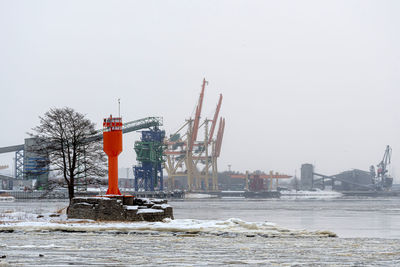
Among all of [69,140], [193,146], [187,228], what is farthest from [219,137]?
[187,228]

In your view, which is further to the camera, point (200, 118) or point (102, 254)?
point (200, 118)

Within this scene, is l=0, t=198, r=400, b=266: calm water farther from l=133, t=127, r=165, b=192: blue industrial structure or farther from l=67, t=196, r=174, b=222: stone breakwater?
l=133, t=127, r=165, b=192: blue industrial structure

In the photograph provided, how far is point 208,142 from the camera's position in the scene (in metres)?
141

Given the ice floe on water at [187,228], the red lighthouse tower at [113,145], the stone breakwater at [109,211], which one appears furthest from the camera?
the red lighthouse tower at [113,145]

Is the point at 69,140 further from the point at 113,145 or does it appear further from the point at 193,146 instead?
the point at 193,146

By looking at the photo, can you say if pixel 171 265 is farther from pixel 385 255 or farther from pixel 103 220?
pixel 103 220

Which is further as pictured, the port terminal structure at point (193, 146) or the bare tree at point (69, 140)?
the port terminal structure at point (193, 146)

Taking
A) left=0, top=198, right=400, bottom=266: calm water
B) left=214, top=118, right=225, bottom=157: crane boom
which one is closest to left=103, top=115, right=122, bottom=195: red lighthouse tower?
left=0, top=198, right=400, bottom=266: calm water

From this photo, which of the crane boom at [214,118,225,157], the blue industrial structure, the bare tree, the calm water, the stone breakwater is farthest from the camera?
the crane boom at [214,118,225,157]

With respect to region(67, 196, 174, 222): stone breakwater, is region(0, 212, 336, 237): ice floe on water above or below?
below

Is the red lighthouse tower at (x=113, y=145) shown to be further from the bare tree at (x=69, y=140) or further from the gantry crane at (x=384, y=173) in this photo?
the gantry crane at (x=384, y=173)

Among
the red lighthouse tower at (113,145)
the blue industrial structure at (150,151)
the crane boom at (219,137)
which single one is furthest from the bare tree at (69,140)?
the crane boom at (219,137)

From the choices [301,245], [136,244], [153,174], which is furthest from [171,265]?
[153,174]

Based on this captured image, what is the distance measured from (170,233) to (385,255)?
7058 millimetres
